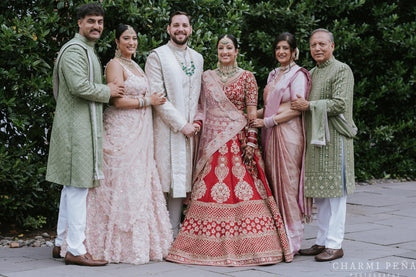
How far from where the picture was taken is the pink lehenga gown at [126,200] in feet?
15.5

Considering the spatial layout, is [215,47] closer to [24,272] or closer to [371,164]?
[24,272]

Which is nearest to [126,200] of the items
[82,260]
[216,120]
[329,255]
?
[82,260]

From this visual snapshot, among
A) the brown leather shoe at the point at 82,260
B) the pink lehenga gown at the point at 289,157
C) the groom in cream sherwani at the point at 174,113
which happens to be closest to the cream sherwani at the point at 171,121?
the groom in cream sherwani at the point at 174,113

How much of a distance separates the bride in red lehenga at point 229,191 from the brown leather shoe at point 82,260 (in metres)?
0.65

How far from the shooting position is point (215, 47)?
6.25 meters

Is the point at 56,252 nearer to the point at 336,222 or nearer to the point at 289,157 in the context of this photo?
the point at 289,157

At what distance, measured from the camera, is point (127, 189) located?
4.78 metres

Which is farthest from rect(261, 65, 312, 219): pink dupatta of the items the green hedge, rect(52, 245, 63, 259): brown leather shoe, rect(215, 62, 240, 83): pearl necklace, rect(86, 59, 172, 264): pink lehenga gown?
rect(52, 245, 63, 259): brown leather shoe

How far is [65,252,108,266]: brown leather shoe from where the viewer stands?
4.52m

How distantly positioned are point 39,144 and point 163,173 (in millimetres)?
1638

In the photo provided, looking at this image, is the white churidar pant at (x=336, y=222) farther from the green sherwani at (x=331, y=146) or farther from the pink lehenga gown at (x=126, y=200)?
the pink lehenga gown at (x=126, y=200)

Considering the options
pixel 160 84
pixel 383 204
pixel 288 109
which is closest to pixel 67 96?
pixel 160 84

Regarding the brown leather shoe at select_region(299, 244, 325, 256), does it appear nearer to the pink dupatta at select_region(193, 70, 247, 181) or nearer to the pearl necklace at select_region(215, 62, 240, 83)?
the pink dupatta at select_region(193, 70, 247, 181)

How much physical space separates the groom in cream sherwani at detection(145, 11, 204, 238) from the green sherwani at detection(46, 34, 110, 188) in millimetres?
647
